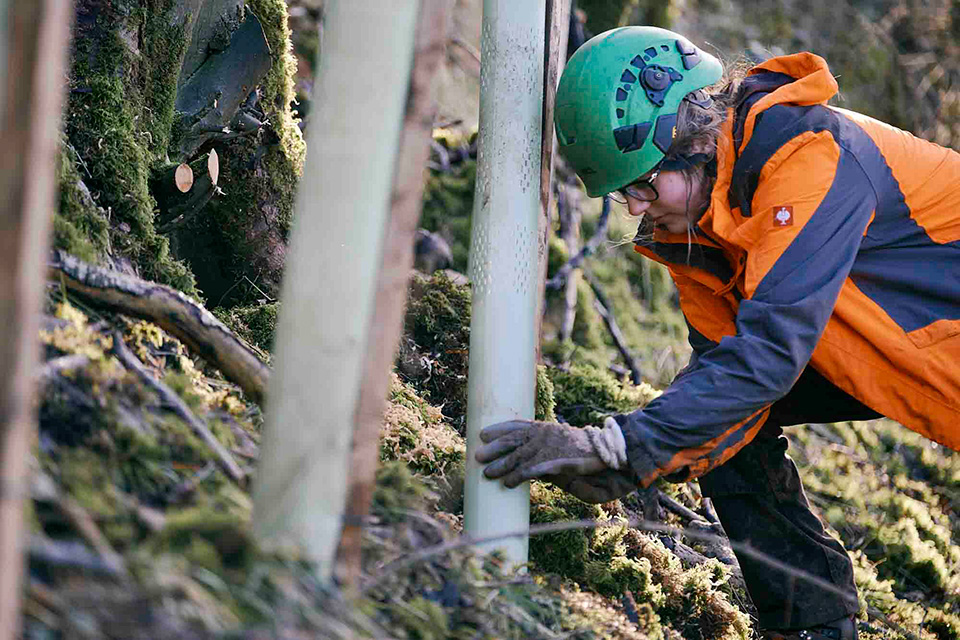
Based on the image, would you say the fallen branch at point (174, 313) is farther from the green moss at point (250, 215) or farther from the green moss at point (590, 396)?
the green moss at point (590, 396)

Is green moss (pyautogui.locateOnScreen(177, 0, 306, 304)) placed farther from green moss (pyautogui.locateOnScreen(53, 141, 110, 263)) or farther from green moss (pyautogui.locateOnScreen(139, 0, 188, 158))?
green moss (pyautogui.locateOnScreen(53, 141, 110, 263))

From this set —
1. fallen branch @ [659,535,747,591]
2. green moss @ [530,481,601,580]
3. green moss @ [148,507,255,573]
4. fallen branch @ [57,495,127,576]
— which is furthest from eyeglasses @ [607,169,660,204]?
fallen branch @ [57,495,127,576]

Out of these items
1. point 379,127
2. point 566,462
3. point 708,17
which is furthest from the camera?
point 708,17

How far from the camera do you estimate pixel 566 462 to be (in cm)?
249

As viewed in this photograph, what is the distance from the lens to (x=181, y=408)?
1938mm

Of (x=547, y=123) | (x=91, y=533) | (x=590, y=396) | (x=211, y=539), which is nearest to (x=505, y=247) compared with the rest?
(x=547, y=123)

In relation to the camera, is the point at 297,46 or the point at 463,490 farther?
the point at 297,46

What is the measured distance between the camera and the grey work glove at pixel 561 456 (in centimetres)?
249

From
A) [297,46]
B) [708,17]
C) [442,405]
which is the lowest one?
[442,405]

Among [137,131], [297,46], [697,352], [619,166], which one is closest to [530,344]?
[619,166]

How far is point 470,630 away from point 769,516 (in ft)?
5.08

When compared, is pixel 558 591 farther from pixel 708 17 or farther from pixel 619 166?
pixel 708 17

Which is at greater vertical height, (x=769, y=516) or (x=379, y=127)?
(x=379, y=127)

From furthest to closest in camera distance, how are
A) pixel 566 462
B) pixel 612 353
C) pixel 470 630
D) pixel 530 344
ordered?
pixel 612 353
pixel 530 344
pixel 566 462
pixel 470 630
